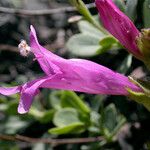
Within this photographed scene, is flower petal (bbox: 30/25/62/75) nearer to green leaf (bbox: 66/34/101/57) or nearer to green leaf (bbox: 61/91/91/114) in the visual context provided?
green leaf (bbox: 66/34/101/57)

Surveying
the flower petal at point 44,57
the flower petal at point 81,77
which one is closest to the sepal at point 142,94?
the flower petal at point 81,77

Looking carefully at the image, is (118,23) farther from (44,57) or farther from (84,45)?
(84,45)

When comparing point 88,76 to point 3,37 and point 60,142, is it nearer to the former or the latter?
point 60,142

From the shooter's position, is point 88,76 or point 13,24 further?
point 13,24

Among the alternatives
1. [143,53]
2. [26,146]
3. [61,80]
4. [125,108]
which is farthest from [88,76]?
[26,146]

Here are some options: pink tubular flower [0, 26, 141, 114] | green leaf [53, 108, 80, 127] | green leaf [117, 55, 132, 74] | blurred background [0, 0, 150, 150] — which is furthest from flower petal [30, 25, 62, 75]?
green leaf [53, 108, 80, 127]

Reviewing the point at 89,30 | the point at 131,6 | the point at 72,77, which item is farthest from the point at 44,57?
the point at 89,30
